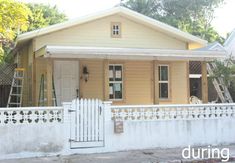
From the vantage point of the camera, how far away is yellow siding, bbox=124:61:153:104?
55.2 feet

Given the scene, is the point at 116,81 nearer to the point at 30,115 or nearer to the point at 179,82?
the point at 179,82

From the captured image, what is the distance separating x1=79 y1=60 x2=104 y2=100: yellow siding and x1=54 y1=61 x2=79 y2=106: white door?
306 millimetres

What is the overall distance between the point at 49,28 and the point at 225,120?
7.94m

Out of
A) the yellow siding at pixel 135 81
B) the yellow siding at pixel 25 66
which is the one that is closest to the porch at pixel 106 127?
the yellow siding at pixel 135 81

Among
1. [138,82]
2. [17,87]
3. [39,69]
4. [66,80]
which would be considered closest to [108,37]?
[138,82]

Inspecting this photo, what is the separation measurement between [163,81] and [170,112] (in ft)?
18.7

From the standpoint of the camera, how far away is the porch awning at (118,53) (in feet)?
42.6

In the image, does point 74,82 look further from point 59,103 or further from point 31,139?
point 31,139

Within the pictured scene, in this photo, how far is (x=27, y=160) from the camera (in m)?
9.86

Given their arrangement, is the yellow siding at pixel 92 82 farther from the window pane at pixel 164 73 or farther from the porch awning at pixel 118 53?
the window pane at pixel 164 73

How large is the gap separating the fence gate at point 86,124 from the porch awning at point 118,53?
2.74 m

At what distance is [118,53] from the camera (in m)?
13.4

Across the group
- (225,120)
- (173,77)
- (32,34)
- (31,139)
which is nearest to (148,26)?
(173,77)

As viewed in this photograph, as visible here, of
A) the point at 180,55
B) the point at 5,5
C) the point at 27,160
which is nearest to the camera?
the point at 27,160
